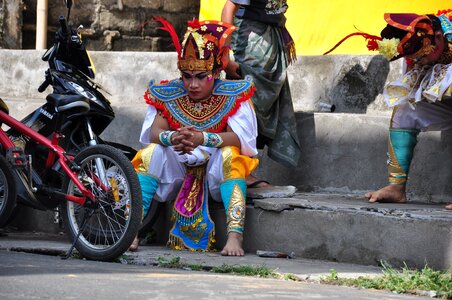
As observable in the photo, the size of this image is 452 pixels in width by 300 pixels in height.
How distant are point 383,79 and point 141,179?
6.52 ft

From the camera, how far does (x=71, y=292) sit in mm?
4836

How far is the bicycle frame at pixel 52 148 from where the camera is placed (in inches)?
249

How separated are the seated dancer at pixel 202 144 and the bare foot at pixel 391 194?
74 cm

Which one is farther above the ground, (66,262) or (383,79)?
(383,79)

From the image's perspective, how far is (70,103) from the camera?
6.66 m

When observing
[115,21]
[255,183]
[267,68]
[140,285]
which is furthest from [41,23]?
[140,285]

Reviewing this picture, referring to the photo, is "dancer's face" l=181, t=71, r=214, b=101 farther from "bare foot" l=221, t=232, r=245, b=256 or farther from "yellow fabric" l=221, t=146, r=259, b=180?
"bare foot" l=221, t=232, r=245, b=256

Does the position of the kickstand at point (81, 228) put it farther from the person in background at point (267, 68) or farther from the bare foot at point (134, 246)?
the person in background at point (267, 68)

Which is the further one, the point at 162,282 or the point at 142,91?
the point at 142,91

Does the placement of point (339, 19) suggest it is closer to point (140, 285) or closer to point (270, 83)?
point (270, 83)

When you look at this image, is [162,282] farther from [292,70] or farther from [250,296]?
[292,70]

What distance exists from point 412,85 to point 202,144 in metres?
1.29

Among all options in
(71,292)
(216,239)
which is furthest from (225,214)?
(71,292)

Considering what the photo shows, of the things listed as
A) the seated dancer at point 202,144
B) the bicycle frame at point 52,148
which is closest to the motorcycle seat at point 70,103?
the bicycle frame at point 52,148
